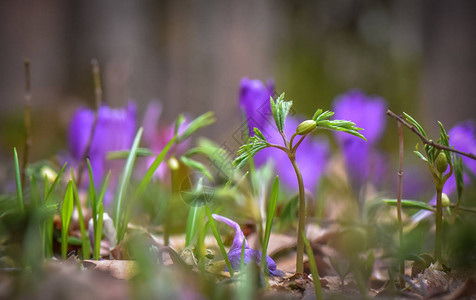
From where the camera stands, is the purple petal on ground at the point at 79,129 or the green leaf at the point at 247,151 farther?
the purple petal on ground at the point at 79,129

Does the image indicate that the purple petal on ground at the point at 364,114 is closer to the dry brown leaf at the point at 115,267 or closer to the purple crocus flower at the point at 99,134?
the purple crocus flower at the point at 99,134

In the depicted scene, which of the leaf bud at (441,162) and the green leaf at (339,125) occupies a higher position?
the green leaf at (339,125)

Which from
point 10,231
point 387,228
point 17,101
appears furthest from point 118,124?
point 17,101

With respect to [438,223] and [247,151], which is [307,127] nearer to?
[247,151]

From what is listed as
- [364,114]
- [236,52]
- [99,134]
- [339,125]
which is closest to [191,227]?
[339,125]

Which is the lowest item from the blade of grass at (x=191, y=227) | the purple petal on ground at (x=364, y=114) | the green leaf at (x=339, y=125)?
the blade of grass at (x=191, y=227)

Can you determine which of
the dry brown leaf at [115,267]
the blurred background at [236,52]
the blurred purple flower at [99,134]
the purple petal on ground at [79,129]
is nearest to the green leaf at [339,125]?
the dry brown leaf at [115,267]

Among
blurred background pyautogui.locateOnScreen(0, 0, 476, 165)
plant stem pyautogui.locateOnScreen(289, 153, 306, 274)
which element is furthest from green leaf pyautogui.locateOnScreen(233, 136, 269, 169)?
blurred background pyautogui.locateOnScreen(0, 0, 476, 165)

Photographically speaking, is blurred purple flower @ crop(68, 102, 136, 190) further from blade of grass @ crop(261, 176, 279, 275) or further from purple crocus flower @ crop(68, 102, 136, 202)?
blade of grass @ crop(261, 176, 279, 275)

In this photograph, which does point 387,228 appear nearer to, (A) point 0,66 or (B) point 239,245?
(B) point 239,245
